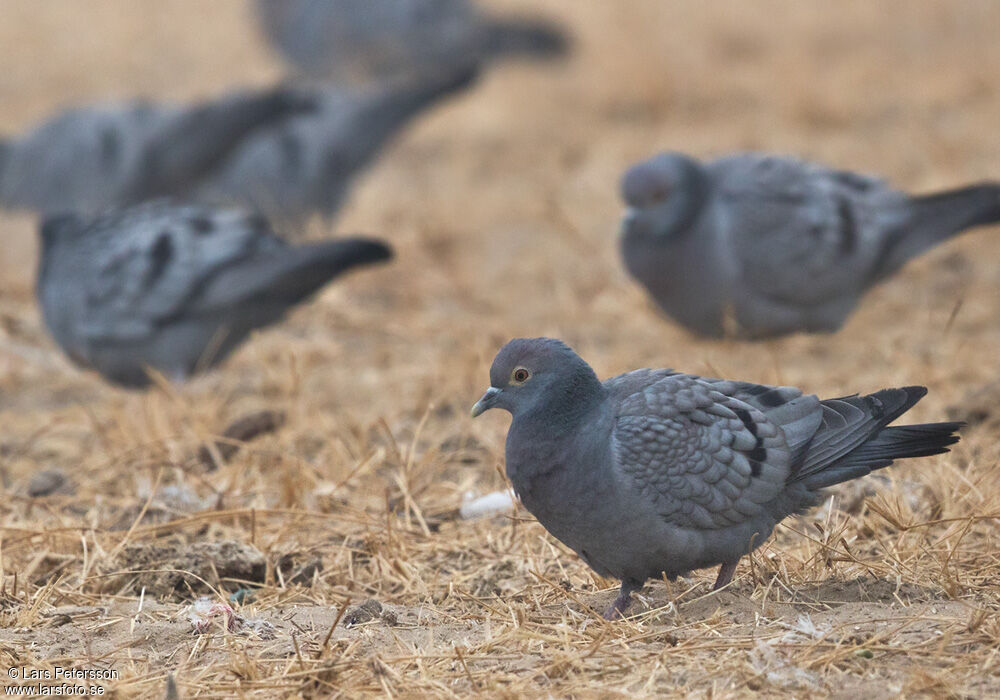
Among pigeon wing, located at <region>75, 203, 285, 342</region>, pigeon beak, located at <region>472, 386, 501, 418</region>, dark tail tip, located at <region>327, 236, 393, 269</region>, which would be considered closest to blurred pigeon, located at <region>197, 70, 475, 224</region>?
pigeon wing, located at <region>75, 203, 285, 342</region>

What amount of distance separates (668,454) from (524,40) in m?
9.68

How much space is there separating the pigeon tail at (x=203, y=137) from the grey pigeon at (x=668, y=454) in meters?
5.16

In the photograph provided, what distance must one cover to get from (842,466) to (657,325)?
376 cm

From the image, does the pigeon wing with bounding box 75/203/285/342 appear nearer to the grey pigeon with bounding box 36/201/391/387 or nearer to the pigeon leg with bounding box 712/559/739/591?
the grey pigeon with bounding box 36/201/391/387

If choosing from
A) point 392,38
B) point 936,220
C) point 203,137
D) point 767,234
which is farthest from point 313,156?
point 936,220

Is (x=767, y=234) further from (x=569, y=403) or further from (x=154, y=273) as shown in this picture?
(x=569, y=403)

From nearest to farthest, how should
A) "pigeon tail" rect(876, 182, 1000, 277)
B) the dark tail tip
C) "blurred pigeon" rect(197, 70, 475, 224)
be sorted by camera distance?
the dark tail tip → "pigeon tail" rect(876, 182, 1000, 277) → "blurred pigeon" rect(197, 70, 475, 224)

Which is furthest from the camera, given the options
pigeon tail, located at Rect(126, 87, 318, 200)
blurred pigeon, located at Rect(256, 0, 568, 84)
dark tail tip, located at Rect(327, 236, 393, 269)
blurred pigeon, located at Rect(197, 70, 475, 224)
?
blurred pigeon, located at Rect(256, 0, 568, 84)

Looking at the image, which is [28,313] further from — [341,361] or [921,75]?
[921,75]

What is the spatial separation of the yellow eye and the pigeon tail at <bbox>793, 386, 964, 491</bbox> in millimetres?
671

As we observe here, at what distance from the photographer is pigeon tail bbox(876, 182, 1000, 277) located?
17.7 feet

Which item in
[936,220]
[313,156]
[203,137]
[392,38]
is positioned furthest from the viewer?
[392,38]

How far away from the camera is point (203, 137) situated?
760 cm

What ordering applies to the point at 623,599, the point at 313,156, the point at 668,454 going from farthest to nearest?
the point at 313,156, the point at 623,599, the point at 668,454
